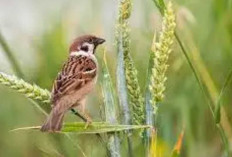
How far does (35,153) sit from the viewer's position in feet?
13.8

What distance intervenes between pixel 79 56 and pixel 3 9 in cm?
227

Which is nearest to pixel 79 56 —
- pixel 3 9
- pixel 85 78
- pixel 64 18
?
pixel 85 78

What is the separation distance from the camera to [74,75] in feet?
10.3

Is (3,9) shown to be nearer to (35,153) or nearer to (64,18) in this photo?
(64,18)

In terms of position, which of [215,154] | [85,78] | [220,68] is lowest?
[215,154]

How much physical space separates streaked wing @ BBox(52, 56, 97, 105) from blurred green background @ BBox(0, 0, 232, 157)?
0.81 feet

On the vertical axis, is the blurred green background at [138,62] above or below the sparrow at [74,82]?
below

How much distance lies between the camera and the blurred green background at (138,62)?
3.88 meters

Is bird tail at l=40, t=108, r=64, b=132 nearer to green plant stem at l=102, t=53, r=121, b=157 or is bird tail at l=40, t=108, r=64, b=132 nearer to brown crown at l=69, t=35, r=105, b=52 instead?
green plant stem at l=102, t=53, r=121, b=157

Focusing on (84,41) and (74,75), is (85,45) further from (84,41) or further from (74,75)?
(74,75)

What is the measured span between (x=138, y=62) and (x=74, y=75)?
124 cm

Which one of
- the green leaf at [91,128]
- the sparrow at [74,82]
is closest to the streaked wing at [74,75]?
the sparrow at [74,82]

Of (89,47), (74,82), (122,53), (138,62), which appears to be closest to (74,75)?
(74,82)

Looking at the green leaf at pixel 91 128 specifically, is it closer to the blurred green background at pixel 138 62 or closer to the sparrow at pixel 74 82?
the sparrow at pixel 74 82
